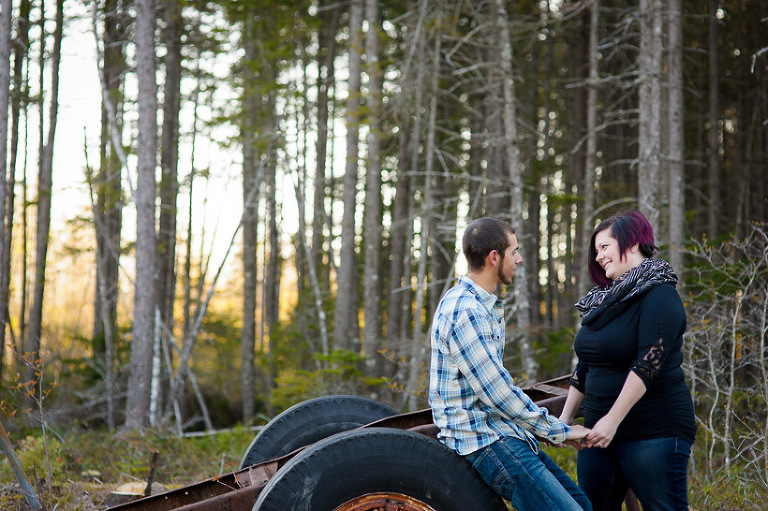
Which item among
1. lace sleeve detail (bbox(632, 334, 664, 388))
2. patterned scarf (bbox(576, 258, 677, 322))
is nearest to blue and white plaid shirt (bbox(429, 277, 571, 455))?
lace sleeve detail (bbox(632, 334, 664, 388))

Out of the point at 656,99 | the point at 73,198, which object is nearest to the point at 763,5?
the point at 656,99

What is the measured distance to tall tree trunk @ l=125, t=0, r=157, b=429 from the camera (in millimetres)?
11172

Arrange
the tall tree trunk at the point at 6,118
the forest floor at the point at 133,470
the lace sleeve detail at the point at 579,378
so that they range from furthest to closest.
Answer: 1. the tall tree trunk at the point at 6,118
2. the forest floor at the point at 133,470
3. the lace sleeve detail at the point at 579,378

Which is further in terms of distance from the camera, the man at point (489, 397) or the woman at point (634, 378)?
the woman at point (634, 378)

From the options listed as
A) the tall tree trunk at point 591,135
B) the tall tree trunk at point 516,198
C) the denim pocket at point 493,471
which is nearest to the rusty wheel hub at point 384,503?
the denim pocket at point 493,471

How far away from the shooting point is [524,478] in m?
2.87

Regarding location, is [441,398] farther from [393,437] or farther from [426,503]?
[426,503]

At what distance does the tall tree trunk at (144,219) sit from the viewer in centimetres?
1117

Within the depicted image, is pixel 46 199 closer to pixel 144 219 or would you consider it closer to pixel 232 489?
pixel 144 219

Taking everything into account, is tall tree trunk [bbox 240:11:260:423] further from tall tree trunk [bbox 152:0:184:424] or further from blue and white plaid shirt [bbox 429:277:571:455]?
blue and white plaid shirt [bbox 429:277:571:455]

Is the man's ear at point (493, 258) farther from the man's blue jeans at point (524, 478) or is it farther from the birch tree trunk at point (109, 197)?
the birch tree trunk at point (109, 197)

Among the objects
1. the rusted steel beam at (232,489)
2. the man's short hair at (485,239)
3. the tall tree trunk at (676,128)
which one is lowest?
the rusted steel beam at (232,489)

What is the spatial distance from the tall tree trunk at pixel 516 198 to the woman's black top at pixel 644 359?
8.29 m

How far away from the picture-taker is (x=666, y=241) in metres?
12.1
